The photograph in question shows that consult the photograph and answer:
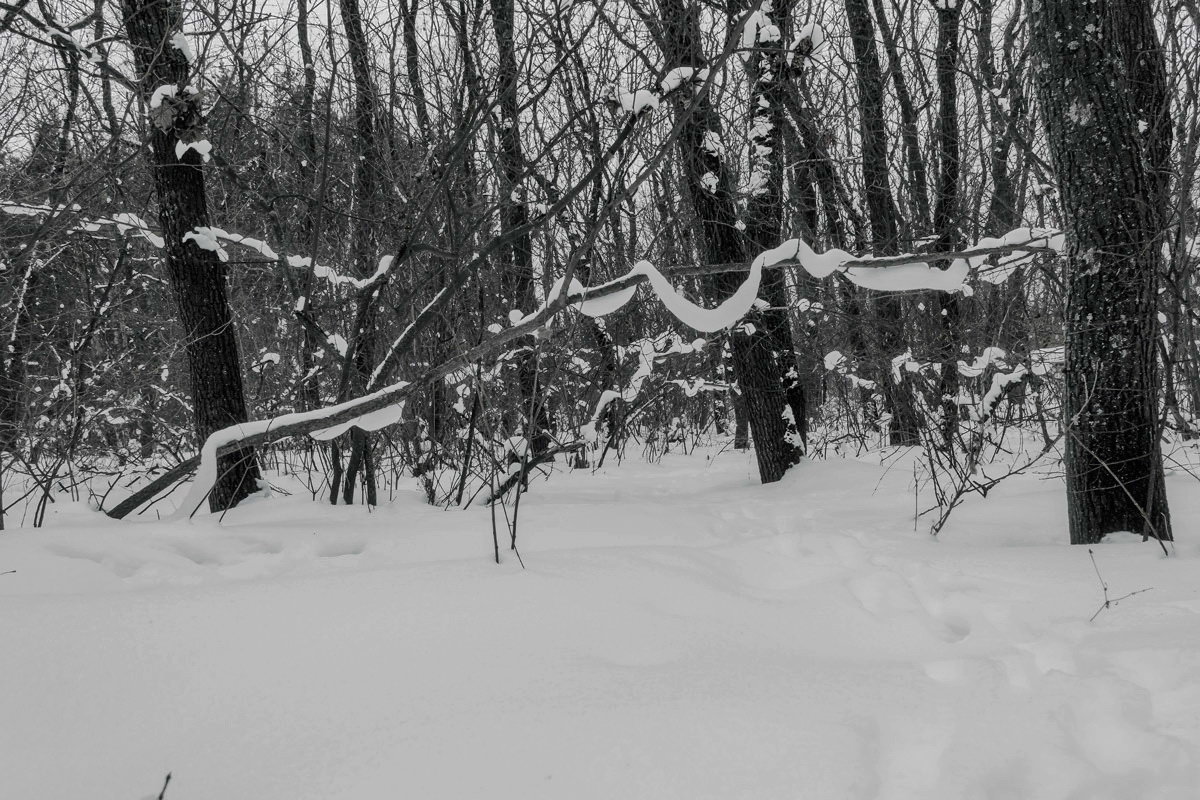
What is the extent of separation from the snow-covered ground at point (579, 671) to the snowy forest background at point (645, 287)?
33mm

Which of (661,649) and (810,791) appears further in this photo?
(661,649)

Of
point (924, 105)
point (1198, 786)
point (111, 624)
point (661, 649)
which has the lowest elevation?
point (1198, 786)

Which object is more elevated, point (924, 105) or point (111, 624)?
point (924, 105)

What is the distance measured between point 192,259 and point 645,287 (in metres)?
4.74

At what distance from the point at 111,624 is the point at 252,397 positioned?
8.41 m

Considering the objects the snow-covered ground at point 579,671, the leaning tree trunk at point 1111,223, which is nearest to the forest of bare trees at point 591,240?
the leaning tree trunk at point 1111,223

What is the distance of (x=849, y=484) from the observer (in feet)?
16.3

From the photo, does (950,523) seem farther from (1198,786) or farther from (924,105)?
(924,105)

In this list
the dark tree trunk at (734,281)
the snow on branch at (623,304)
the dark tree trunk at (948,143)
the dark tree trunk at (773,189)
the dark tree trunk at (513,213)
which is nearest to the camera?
the snow on branch at (623,304)

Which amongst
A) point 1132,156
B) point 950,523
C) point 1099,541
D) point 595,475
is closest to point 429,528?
point 950,523

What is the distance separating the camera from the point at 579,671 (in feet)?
5.65

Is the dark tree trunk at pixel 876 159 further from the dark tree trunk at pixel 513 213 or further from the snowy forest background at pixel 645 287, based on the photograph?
the dark tree trunk at pixel 513 213

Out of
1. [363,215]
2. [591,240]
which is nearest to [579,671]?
[591,240]

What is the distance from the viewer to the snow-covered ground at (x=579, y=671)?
1.36 m
